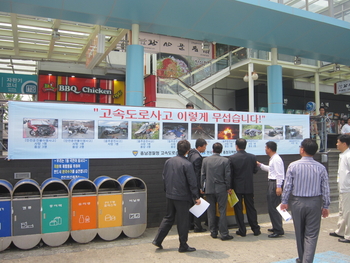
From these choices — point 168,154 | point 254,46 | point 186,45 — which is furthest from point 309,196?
point 186,45

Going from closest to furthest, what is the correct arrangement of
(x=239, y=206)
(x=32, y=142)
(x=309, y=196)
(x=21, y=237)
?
1. (x=309, y=196)
2. (x=21, y=237)
3. (x=32, y=142)
4. (x=239, y=206)

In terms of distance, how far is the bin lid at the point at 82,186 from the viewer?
586 cm

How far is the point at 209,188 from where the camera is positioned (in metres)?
6.29

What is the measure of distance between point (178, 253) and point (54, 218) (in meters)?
2.24

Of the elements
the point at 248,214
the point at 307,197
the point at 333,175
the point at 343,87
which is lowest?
the point at 248,214

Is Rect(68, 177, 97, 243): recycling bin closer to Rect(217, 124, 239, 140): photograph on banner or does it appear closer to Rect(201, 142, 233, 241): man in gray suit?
Rect(201, 142, 233, 241): man in gray suit

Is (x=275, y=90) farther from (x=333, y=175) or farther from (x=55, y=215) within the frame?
(x=55, y=215)

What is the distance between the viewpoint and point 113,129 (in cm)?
667

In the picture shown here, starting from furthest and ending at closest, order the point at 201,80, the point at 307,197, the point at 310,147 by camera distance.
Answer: the point at 201,80 → the point at 310,147 → the point at 307,197

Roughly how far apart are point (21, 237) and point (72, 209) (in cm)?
91

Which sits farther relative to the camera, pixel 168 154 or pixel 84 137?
pixel 168 154

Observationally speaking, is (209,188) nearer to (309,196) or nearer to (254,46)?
(309,196)

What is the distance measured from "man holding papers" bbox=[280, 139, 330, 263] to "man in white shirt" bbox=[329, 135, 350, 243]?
78.6 inches

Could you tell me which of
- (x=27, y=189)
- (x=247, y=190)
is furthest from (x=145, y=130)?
(x=27, y=189)
